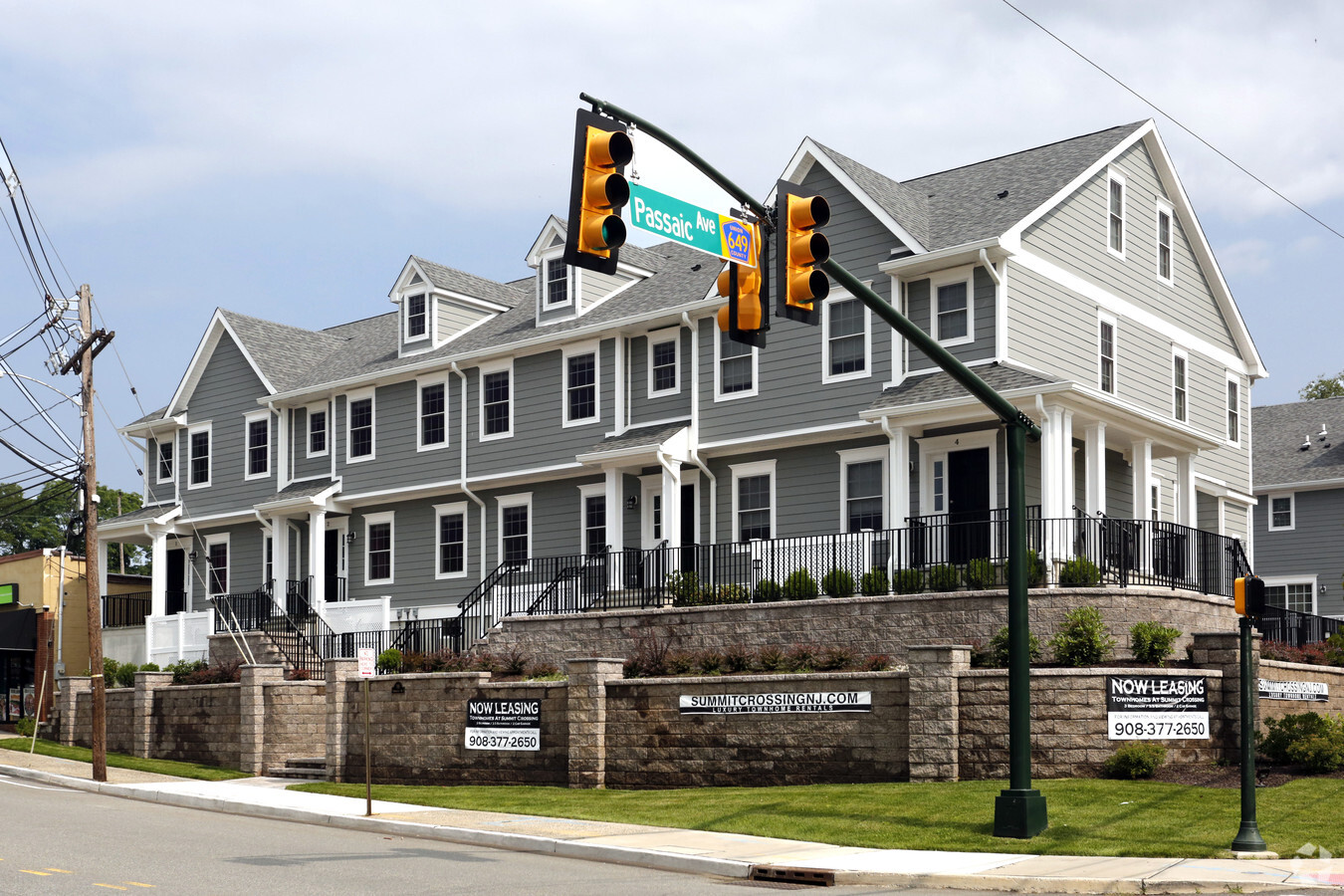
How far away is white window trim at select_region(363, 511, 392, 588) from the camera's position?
36.7 metres

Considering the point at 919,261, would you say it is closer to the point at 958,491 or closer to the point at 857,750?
the point at 958,491

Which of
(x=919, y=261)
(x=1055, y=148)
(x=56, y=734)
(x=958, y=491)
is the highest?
(x=1055, y=148)

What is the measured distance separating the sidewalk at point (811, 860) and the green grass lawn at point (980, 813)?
1.39 feet

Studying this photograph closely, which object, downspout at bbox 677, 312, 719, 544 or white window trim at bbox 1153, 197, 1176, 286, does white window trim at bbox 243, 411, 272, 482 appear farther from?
white window trim at bbox 1153, 197, 1176, 286

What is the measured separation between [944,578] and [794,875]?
30.3 feet

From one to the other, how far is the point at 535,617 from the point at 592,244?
17542 millimetres

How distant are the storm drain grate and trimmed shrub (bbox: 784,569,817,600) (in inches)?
392

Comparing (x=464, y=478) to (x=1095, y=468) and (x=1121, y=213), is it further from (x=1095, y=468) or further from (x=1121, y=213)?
(x=1121, y=213)

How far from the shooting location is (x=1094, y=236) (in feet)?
97.2

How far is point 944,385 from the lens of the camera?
84.1 feet

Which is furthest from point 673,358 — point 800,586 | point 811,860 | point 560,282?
point 811,860

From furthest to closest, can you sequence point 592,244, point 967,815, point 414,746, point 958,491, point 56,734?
1. point 56,734
2. point 958,491
3. point 414,746
4. point 967,815
5. point 592,244

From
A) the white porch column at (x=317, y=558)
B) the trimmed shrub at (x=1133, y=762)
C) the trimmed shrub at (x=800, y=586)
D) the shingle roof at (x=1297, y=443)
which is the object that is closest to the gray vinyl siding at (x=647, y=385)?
the trimmed shrub at (x=800, y=586)

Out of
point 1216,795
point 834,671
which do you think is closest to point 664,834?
point 834,671
